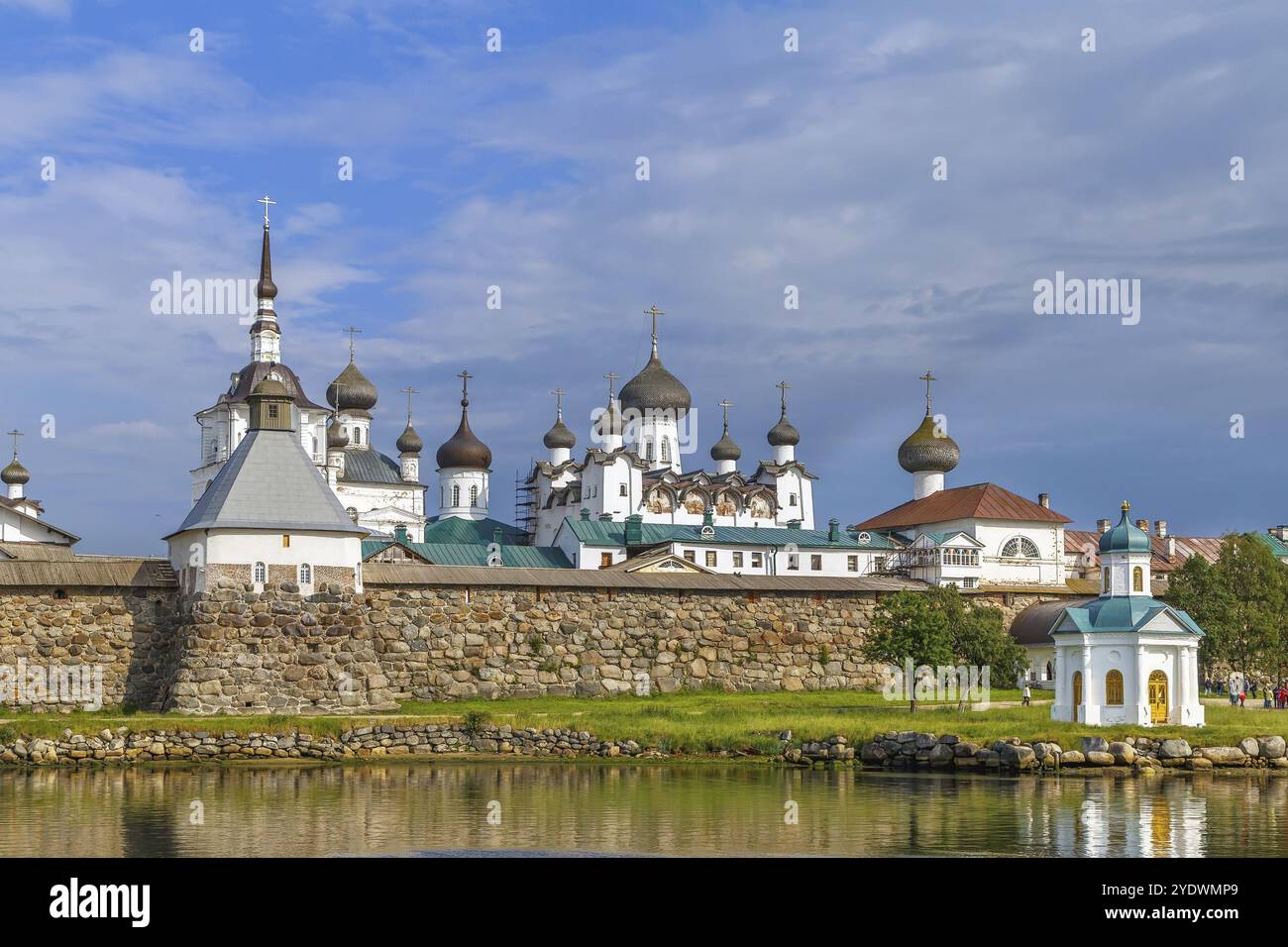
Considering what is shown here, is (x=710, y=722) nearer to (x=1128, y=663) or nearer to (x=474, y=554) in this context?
(x=1128, y=663)

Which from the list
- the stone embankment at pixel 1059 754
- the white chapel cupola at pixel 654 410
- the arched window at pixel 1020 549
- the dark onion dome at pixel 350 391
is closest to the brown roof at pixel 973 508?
the arched window at pixel 1020 549

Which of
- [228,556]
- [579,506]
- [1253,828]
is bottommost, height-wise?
[1253,828]

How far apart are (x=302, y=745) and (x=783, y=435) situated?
2337 inches

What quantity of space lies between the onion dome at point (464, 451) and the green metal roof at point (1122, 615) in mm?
57638

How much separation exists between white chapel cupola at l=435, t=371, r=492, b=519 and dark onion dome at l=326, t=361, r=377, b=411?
5020mm

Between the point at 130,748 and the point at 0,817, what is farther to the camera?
the point at 130,748

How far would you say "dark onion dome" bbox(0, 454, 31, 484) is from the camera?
8006 centimetres

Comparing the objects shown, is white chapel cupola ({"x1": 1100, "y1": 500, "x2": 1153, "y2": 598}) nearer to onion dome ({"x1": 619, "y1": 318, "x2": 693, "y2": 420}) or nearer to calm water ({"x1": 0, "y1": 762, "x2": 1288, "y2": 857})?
calm water ({"x1": 0, "y1": 762, "x2": 1288, "y2": 857})

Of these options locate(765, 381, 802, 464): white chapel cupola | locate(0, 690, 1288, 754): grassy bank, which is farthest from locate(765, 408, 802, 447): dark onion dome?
locate(0, 690, 1288, 754): grassy bank

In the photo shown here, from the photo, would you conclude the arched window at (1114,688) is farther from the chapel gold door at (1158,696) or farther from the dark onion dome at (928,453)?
the dark onion dome at (928,453)
